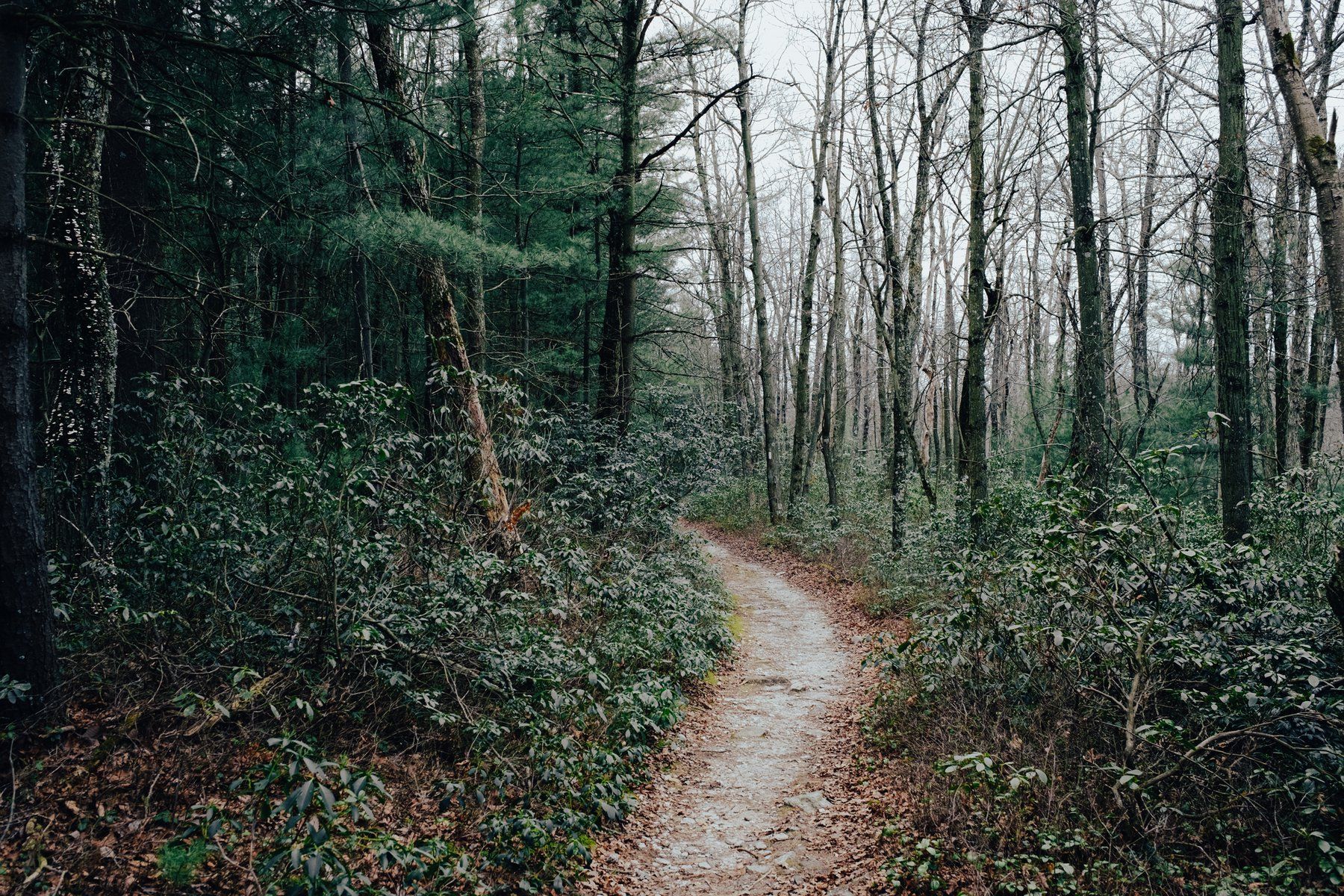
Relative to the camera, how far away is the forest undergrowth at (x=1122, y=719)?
146 inches

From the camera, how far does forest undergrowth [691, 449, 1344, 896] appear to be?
146 inches

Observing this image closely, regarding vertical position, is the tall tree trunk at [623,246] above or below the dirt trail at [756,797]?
above

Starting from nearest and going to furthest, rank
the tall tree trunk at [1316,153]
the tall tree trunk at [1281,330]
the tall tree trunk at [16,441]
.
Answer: the tall tree trunk at [16,441] < the tall tree trunk at [1316,153] < the tall tree trunk at [1281,330]

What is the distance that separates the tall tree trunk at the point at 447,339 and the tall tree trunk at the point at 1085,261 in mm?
6103

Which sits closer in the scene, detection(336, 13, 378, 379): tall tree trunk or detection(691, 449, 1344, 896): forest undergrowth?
detection(691, 449, 1344, 896): forest undergrowth

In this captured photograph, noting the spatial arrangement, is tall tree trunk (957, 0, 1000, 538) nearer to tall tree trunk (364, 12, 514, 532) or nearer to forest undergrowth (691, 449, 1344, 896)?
forest undergrowth (691, 449, 1344, 896)

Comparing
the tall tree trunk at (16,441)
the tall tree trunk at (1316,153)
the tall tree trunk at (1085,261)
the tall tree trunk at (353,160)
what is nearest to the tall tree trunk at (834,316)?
the tall tree trunk at (1085,261)

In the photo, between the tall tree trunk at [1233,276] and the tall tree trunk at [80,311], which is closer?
the tall tree trunk at [80,311]

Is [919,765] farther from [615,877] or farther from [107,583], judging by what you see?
[107,583]

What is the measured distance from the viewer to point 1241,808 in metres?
3.92

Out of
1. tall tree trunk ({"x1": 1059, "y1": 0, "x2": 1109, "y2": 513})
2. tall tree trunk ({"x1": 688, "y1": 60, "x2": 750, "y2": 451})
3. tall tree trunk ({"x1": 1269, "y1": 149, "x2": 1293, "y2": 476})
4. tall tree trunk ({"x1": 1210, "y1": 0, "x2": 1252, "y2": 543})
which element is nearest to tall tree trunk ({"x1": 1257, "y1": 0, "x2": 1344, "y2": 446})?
tall tree trunk ({"x1": 1210, "y1": 0, "x2": 1252, "y2": 543})

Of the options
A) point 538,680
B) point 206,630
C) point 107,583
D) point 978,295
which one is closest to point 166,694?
point 206,630

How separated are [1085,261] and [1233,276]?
1401 millimetres

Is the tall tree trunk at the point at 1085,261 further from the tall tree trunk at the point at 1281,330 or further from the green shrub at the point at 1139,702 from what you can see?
the tall tree trunk at the point at 1281,330
